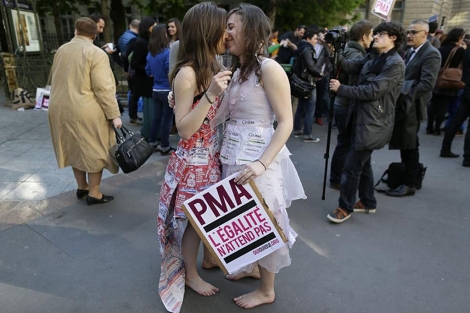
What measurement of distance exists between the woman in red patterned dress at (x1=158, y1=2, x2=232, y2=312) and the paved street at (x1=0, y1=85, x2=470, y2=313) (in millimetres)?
177

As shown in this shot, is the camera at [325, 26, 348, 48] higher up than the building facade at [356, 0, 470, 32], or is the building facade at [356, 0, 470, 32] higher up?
the building facade at [356, 0, 470, 32]

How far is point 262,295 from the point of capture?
240cm

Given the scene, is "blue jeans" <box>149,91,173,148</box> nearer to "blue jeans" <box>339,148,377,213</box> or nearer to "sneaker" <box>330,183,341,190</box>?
"sneaker" <box>330,183,341,190</box>

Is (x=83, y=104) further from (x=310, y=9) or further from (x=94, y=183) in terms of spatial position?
(x=310, y=9)

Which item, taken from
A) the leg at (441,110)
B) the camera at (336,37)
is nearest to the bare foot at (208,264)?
the camera at (336,37)

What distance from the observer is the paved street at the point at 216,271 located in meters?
2.42

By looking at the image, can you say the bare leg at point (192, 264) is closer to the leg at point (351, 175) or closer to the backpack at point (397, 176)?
the leg at point (351, 175)

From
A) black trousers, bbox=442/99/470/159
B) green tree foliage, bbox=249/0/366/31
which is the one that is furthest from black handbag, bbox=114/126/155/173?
green tree foliage, bbox=249/0/366/31

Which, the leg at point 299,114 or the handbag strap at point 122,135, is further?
the leg at point 299,114

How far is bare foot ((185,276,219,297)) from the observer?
247 centimetres

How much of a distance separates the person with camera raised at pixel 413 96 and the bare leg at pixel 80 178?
3466 mm

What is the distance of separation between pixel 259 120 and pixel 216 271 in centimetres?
134

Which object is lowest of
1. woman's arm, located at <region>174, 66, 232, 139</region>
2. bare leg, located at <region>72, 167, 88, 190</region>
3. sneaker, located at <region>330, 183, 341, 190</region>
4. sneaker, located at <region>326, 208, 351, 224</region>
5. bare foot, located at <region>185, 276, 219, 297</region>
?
sneaker, located at <region>330, 183, 341, 190</region>

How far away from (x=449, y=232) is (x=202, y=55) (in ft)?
9.65
